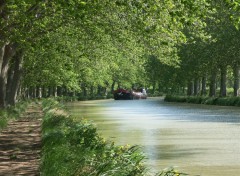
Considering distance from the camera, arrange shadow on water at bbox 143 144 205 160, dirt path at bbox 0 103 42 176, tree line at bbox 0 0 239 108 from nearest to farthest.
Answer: dirt path at bbox 0 103 42 176
shadow on water at bbox 143 144 205 160
tree line at bbox 0 0 239 108

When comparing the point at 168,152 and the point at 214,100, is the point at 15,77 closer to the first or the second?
the point at 168,152

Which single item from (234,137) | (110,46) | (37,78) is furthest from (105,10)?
(37,78)

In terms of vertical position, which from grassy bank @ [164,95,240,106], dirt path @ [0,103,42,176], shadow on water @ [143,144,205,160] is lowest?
shadow on water @ [143,144,205,160]

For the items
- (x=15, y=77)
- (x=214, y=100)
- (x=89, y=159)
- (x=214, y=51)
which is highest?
(x=214, y=51)

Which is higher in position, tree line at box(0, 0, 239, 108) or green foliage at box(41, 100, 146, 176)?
tree line at box(0, 0, 239, 108)

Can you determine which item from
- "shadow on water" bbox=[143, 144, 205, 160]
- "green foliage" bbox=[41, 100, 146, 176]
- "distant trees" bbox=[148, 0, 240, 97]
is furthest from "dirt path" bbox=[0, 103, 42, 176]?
"distant trees" bbox=[148, 0, 240, 97]

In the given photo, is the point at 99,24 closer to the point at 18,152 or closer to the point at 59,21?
the point at 59,21

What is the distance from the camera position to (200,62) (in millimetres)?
55438

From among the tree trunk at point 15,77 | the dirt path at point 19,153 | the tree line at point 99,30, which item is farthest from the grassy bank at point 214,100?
the dirt path at point 19,153

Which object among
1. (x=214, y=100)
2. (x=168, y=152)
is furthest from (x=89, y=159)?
(x=214, y=100)

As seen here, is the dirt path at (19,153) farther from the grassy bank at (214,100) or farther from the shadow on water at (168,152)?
the grassy bank at (214,100)

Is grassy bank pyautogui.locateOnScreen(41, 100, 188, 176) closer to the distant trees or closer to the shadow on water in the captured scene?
the shadow on water

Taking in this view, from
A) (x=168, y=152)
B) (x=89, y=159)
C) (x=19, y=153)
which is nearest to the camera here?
(x=89, y=159)

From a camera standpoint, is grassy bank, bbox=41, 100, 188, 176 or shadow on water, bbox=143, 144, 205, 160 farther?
shadow on water, bbox=143, 144, 205, 160
